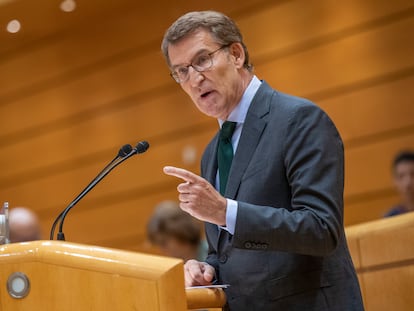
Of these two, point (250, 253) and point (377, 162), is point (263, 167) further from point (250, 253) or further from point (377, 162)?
point (377, 162)

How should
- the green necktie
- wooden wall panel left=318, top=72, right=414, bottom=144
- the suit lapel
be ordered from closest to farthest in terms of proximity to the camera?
the suit lapel < the green necktie < wooden wall panel left=318, top=72, right=414, bottom=144

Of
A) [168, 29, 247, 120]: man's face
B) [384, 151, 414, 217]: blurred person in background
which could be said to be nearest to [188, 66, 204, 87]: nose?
[168, 29, 247, 120]: man's face

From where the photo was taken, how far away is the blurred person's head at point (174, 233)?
4.04 meters

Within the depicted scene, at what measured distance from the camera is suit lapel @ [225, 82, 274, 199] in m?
1.99

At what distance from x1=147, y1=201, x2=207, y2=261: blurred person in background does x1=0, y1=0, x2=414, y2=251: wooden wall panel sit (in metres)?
1.18

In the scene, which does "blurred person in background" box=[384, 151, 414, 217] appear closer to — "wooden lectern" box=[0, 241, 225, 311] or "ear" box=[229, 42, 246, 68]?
"ear" box=[229, 42, 246, 68]

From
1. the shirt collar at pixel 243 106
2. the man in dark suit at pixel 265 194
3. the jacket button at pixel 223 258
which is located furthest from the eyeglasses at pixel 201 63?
the jacket button at pixel 223 258

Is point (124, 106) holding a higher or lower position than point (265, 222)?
higher

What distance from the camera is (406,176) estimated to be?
4.04 meters

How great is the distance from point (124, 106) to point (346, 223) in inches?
74.8

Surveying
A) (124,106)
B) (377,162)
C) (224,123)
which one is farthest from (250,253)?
(124,106)

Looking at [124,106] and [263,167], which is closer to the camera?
[263,167]

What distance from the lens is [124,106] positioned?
5844 mm

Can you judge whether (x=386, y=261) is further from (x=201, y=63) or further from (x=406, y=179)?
(x=406, y=179)
